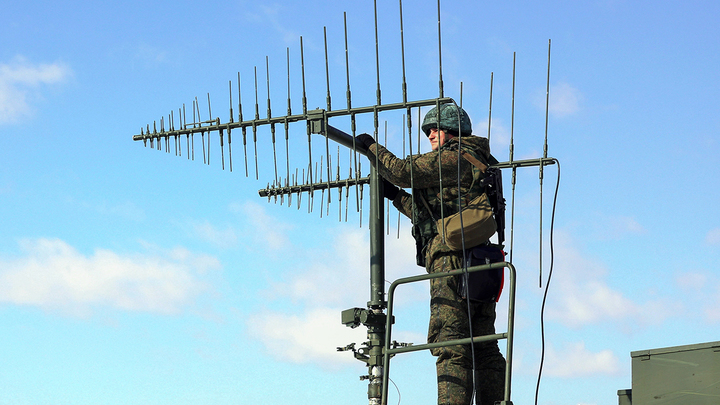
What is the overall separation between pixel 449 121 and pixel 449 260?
1.32 meters

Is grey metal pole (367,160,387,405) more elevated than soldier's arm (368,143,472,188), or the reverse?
soldier's arm (368,143,472,188)

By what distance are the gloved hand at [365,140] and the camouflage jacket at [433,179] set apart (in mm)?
83

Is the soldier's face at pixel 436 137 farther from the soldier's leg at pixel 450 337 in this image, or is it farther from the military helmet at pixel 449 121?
the soldier's leg at pixel 450 337

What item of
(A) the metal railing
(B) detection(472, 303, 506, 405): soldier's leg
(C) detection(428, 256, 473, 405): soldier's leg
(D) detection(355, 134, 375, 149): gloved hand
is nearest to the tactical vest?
(C) detection(428, 256, 473, 405): soldier's leg

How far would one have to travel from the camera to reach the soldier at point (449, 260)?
7758 mm

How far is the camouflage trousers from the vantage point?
25.3ft

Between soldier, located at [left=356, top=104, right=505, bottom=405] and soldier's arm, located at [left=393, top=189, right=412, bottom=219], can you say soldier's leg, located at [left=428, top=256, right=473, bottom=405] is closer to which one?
soldier, located at [left=356, top=104, right=505, bottom=405]

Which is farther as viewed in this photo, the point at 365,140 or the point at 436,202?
the point at 436,202

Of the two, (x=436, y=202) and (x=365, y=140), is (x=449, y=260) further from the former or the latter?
(x=365, y=140)

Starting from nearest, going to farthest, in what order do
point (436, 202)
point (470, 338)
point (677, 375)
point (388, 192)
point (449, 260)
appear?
point (470, 338)
point (677, 375)
point (449, 260)
point (436, 202)
point (388, 192)

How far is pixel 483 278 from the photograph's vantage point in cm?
799

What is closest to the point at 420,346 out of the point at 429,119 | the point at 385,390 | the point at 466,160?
the point at 385,390

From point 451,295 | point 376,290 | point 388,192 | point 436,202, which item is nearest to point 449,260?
point 451,295

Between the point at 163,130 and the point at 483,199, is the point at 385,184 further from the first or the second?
the point at 163,130
